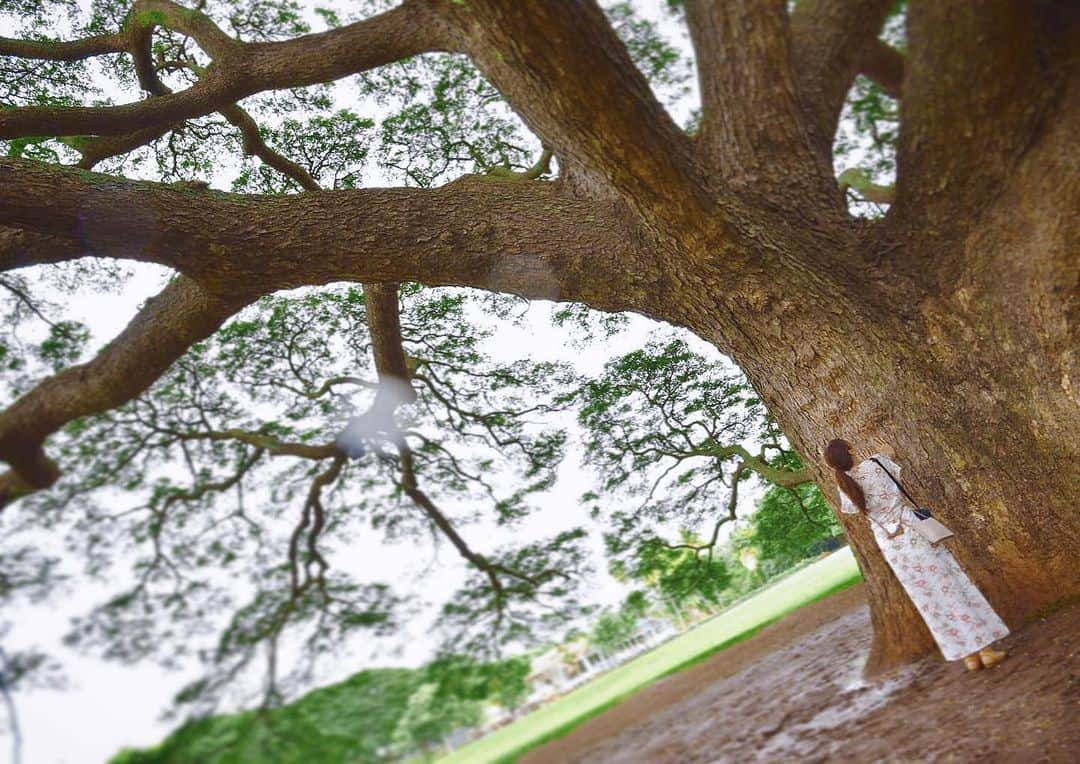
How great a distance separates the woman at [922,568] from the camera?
2873 millimetres

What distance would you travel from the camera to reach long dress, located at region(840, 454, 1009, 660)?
288cm

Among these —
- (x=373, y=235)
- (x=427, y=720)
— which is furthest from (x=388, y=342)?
(x=427, y=720)

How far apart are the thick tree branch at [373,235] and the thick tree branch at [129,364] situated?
1.14ft

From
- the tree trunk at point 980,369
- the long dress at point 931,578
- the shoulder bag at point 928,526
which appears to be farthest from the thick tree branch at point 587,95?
the shoulder bag at point 928,526

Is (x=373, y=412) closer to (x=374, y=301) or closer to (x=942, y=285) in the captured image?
(x=374, y=301)

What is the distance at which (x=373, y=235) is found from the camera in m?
3.24

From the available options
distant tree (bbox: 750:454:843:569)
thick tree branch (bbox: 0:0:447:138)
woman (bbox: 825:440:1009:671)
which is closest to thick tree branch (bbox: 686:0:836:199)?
woman (bbox: 825:440:1009:671)

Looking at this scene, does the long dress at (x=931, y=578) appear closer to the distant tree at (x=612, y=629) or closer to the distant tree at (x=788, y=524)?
the distant tree at (x=788, y=524)

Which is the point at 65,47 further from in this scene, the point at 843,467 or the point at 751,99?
the point at 843,467

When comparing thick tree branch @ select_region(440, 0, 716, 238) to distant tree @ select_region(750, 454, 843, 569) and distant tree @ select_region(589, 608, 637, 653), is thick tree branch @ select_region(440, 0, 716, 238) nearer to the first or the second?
distant tree @ select_region(750, 454, 843, 569)

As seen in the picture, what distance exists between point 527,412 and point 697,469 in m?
1.63

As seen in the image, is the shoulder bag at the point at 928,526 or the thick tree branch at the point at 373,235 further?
the thick tree branch at the point at 373,235

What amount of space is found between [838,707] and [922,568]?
0.83 meters

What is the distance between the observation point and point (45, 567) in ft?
7.19
